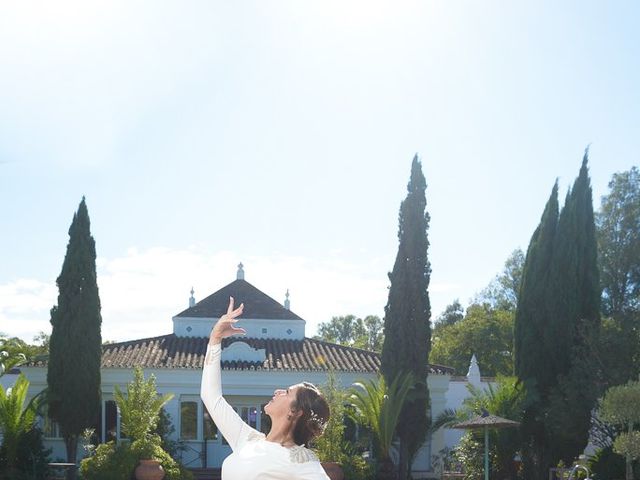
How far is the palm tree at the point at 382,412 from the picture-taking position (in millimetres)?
21156

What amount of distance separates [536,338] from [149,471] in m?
11.5

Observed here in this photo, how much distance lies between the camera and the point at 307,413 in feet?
12.6

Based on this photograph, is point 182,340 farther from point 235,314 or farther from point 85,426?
point 235,314

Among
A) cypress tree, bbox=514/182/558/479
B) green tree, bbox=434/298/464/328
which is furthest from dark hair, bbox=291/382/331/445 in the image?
green tree, bbox=434/298/464/328

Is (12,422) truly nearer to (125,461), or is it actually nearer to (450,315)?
(125,461)

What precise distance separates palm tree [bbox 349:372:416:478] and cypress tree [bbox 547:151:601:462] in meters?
3.89

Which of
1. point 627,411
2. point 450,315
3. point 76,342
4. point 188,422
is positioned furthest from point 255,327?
point 450,315

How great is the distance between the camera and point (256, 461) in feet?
12.3

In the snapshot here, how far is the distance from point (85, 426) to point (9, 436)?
7.05ft

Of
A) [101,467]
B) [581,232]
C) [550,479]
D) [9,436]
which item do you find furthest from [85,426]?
[581,232]

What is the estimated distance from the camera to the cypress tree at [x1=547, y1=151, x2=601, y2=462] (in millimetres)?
20703

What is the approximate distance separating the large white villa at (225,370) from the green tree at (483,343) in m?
18.4

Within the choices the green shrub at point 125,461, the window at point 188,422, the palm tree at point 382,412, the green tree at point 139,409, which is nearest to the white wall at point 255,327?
the window at point 188,422

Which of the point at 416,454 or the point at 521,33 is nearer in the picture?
the point at 521,33
